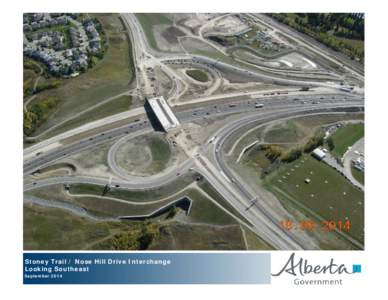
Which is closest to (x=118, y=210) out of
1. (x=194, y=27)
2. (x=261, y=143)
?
(x=261, y=143)

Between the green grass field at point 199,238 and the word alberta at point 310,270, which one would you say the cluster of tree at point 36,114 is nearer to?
the green grass field at point 199,238

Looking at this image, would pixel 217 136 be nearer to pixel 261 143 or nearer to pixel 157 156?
pixel 261 143

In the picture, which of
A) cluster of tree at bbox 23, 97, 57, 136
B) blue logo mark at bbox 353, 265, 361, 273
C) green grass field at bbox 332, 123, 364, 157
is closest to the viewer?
blue logo mark at bbox 353, 265, 361, 273

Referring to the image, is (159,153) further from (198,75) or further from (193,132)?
(198,75)

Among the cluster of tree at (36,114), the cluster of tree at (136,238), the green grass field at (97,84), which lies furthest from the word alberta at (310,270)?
the cluster of tree at (36,114)

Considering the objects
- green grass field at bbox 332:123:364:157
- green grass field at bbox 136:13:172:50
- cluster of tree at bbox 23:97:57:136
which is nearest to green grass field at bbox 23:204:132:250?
cluster of tree at bbox 23:97:57:136

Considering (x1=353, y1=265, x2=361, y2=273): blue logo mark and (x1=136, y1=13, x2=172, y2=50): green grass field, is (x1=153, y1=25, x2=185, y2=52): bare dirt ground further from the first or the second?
(x1=353, y1=265, x2=361, y2=273): blue logo mark
